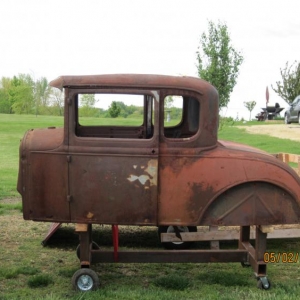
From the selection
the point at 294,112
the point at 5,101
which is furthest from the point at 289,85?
the point at 5,101

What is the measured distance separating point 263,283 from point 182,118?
2071mm

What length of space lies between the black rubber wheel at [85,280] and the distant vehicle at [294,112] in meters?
25.5

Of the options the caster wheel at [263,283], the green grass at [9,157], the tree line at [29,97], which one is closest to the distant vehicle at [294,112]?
the green grass at [9,157]

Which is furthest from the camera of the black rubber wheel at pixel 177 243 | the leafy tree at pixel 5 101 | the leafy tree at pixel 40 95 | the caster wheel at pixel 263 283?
the leafy tree at pixel 5 101

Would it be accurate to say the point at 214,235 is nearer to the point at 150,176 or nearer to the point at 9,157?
the point at 150,176

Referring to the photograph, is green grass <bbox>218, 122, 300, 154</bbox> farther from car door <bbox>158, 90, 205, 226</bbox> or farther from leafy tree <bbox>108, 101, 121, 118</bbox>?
car door <bbox>158, 90, 205, 226</bbox>

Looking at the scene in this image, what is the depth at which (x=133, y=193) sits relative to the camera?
5730mm

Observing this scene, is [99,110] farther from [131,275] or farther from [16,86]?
[16,86]

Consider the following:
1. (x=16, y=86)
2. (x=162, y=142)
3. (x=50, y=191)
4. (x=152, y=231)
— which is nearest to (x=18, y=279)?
(x=50, y=191)

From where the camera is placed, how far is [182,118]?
673cm

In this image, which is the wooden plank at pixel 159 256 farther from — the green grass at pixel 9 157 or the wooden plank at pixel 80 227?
the green grass at pixel 9 157

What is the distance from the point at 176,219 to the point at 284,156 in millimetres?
3912

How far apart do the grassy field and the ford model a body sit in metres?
0.48

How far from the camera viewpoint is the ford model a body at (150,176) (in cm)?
573
